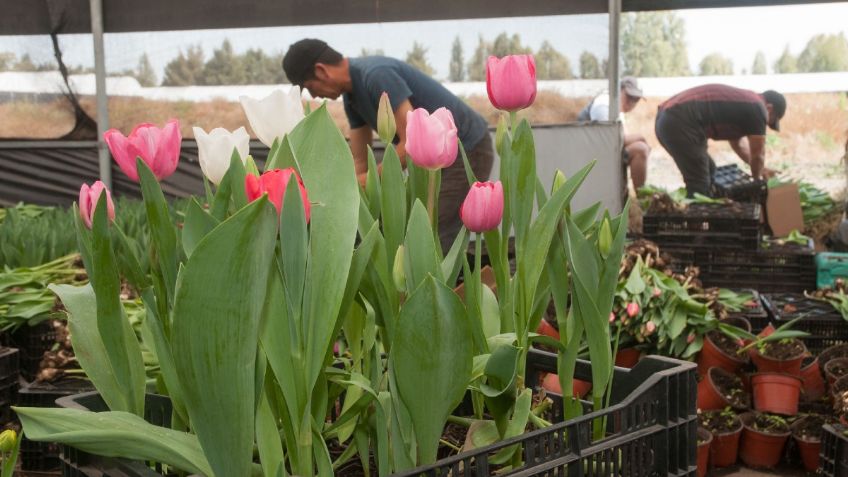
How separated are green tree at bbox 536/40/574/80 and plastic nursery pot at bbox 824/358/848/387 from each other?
7.83ft

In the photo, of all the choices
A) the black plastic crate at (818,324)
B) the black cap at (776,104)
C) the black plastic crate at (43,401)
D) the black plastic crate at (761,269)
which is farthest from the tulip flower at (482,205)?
the black cap at (776,104)

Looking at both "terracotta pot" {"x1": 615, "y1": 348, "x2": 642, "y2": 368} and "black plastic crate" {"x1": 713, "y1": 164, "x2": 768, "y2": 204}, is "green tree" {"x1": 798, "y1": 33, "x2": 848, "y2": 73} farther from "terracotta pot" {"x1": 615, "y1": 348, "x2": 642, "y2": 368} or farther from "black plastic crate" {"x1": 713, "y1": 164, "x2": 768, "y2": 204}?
"terracotta pot" {"x1": 615, "y1": 348, "x2": 642, "y2": 368}

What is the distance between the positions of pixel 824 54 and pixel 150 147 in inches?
220

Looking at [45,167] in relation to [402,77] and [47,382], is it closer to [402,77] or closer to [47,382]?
[402,77]

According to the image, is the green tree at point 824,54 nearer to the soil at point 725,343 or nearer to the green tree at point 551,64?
the green tree at point 551,64

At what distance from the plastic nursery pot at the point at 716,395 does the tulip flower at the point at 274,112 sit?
2188mm

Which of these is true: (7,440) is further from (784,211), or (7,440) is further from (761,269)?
(784,211)

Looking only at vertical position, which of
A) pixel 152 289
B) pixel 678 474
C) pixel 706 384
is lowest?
pixel 706 384

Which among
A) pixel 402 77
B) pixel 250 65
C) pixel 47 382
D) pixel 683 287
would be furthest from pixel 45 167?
pixel 683 287

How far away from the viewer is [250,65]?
5117 millimetres

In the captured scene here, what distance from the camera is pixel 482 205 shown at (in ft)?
2.74

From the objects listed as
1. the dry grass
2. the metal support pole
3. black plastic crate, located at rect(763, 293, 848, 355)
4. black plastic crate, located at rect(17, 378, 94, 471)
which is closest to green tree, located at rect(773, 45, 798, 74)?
the dry grass

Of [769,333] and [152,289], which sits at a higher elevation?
[152,289]

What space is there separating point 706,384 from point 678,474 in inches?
76.8
